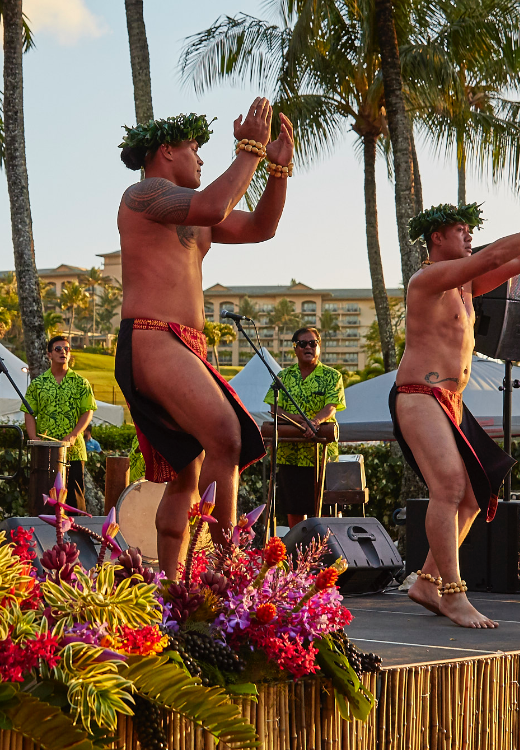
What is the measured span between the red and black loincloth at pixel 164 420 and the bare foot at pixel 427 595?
1.50m

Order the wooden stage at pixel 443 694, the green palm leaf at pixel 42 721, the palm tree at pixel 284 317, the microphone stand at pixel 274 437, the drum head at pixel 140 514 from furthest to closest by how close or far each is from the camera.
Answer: the palm tree at pixel 284 317 → the drum head at pixel 140 514 → the microphone stand at pixel 274 437 → the wooden stage at pixel 443 694 → the green palm leaf at pixel 42 721

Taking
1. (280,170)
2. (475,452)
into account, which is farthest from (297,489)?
(280,170)

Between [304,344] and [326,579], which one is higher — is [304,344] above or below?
above

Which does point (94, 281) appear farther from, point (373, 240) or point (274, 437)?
point (274, 437)

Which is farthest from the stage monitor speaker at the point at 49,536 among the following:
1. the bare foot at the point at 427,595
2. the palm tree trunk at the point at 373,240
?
the palm tree trunk at the point at 373,240

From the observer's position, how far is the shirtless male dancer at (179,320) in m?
3.14

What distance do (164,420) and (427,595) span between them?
67.5 inches

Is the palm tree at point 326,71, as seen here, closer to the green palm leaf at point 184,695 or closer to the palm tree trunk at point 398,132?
the palm tree trunk at point 398,132

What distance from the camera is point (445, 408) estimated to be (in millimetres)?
4340

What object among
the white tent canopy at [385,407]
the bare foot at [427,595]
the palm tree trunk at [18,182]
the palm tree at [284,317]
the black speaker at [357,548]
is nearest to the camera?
the bare foot at [427,595]

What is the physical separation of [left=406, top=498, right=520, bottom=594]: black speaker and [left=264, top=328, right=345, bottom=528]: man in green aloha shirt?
5.27ft

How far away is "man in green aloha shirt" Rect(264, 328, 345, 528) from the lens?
7363 millimetres

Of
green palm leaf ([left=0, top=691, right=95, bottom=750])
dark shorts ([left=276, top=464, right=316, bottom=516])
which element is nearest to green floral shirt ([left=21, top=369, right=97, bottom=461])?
dark shorts ([left=276, top=464, right=316, bottom=516])

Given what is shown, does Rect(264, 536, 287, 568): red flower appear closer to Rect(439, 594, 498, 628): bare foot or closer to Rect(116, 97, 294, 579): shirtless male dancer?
Rect(116, 97, 294, 579): shirtless male dancer
